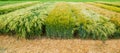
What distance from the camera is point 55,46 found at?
4773 mm

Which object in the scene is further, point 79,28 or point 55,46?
point 79,28

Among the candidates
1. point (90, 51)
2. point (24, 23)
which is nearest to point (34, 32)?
point (24, 23)

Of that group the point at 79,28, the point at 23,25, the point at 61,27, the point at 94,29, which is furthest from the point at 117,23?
the point at 23,25

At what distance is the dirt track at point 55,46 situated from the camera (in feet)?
15.0

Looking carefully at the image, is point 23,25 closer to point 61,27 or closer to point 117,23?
point 61,27

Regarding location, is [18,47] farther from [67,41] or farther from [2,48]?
[67,41]

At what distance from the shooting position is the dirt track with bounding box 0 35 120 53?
4566 millimetres

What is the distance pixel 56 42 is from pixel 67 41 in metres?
0.31

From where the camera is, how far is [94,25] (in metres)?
5.15

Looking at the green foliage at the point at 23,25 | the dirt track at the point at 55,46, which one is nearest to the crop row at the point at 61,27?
the green foliage at the point at 23,25

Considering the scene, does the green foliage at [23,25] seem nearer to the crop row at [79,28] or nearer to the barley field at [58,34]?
the barley field at [58,34]

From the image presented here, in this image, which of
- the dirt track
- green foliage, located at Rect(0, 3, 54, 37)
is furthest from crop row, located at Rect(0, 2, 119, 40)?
the dirt track

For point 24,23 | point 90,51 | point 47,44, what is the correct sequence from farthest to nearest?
1. point 24,23
2. point 47,44
3. point 90,51

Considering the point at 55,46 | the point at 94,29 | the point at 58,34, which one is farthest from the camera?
the point at 58,34
